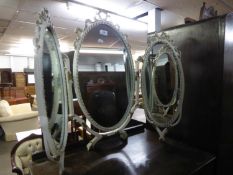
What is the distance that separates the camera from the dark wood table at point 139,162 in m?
1.04

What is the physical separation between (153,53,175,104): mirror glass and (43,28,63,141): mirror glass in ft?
2.83

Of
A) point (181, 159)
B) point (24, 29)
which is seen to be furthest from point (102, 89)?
point (24, 29)

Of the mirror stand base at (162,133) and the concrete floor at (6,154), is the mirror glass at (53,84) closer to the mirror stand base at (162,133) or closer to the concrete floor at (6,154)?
the mirror stand base at (162,133)

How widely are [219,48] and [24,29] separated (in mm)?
3813

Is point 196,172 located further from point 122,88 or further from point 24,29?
point 24,29

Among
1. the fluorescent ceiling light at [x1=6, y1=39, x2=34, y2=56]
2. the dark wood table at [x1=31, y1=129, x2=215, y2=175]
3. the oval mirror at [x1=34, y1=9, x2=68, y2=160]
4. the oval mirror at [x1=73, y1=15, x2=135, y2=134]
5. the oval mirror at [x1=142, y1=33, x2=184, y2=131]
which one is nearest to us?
the oval mirror at [x1=34, y1=9, x2=68, y2=160]

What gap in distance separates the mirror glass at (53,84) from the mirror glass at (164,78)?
862mm

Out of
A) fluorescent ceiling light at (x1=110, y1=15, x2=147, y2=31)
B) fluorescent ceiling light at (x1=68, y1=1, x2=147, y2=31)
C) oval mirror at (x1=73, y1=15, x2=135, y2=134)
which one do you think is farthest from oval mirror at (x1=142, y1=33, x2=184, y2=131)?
fluorescent ceiling light at (x1=110, y1=15, x2=147, y2=31)

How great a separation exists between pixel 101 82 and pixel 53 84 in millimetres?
384

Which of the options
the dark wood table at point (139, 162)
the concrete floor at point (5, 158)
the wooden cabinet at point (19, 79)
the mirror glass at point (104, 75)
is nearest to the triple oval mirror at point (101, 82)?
the mirror glass at point (104, 75)

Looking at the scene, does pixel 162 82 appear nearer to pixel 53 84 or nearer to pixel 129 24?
pixel 53 84

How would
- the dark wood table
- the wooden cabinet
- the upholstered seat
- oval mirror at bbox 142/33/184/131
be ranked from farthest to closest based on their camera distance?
the wooden cabinet → the upholstered seat → oval mirror at bbox 142/33/184/131 → the dark wood table

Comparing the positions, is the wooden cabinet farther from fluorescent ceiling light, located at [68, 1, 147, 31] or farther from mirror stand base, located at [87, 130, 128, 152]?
mirror stand base, located at [87, 130, 128, 152]

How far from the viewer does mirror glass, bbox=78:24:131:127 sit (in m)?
1.21
